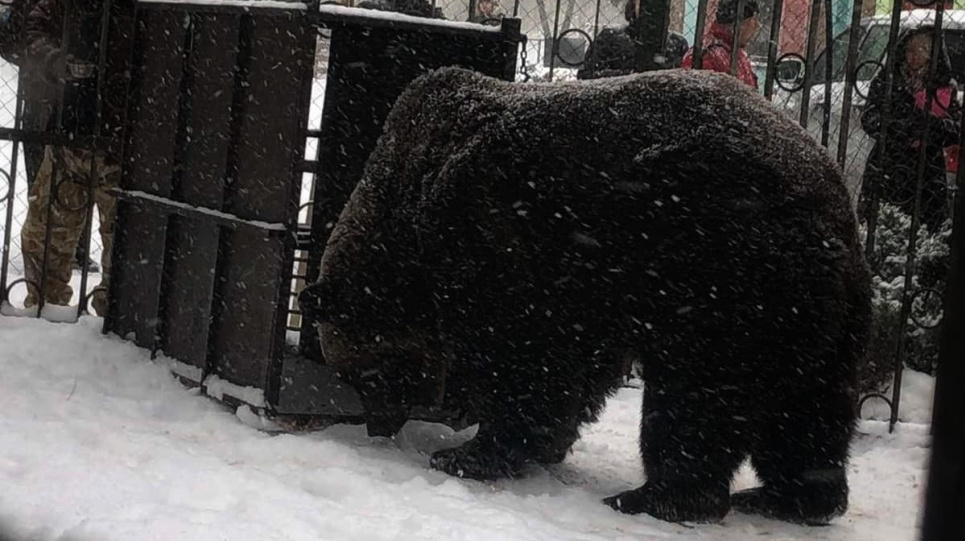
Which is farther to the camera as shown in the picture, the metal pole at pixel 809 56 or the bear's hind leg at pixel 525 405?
the metal pole at pixel 809 56

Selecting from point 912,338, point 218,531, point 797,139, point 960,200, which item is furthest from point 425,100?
point 960,200

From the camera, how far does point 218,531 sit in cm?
352

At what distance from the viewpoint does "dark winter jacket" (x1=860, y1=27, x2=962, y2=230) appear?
239 inches

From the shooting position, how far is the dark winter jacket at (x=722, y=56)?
682cm

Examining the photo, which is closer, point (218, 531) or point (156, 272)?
point (218, 531)

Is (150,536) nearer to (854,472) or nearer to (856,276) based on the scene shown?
(856,276)

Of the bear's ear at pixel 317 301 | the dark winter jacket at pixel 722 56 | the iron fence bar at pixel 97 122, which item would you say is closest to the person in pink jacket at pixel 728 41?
the dark winter jacket at pixel 722 56

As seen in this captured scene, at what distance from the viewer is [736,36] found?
254 inches

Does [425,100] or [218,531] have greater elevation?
[425,100]

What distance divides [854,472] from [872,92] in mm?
1999

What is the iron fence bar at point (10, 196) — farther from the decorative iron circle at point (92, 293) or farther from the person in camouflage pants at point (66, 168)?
the decorative iron circle at point (92, 293)

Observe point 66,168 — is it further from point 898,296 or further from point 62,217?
point 898,296

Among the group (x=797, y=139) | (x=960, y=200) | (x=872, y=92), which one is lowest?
(x=960, y=200)

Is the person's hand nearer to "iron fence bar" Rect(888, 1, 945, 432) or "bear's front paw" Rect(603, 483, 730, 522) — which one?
"iron fence bar" Rect(888, 1, 945, 432)
